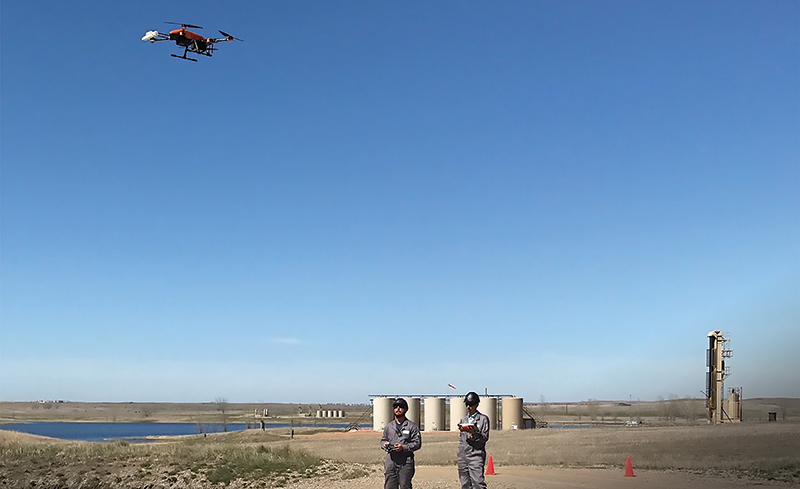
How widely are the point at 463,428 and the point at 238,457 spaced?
562 inches

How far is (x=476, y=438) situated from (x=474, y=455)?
0.36 metres

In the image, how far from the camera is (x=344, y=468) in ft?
82.1

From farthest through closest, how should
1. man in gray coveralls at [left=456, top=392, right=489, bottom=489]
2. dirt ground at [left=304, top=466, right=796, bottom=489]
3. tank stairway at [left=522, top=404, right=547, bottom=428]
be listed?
tank stairway at [left=522, top=404, right=547, bottom=428]
dirt ground at [left=304, top=466, right=796, bottom=489]
man in gray coveralls at [left=456, top=392, right=489, bottom=489]

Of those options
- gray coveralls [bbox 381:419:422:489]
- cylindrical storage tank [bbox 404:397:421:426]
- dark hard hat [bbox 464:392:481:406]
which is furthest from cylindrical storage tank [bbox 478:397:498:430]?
dark hard hat [bbox 464:392:481:406]

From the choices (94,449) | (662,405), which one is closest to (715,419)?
(94,449)

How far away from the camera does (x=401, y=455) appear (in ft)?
41.6

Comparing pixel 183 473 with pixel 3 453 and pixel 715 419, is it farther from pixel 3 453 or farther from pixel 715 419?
pixel 715 419

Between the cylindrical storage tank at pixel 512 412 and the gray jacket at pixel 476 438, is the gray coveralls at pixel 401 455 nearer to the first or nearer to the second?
the gray jacket at pixel 476 438

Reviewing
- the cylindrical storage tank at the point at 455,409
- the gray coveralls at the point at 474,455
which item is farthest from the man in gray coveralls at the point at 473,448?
the cylindrical storage tank at the point at 455,409

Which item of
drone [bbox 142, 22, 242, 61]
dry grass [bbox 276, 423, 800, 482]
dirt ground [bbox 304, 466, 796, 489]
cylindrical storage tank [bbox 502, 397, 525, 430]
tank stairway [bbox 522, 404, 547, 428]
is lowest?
tank stairway [bbox 522, 404, 547, 428]

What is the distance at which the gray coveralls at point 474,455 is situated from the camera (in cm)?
1288

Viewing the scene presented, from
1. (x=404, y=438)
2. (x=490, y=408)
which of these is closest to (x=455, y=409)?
(x=490, y=408)

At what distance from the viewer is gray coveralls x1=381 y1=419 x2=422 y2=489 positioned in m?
12.6

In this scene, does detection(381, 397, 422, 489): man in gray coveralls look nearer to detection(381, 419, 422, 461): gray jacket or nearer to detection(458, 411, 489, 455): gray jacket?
detection(381, 419, 422, 461): gray jacket
